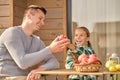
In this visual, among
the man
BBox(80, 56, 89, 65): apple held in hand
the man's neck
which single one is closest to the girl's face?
the man

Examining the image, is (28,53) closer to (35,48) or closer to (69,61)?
(35,48)

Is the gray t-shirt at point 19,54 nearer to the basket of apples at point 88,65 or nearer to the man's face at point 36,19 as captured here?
the man's face at point 36,19

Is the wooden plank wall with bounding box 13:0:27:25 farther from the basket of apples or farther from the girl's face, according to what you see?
the basket of apples

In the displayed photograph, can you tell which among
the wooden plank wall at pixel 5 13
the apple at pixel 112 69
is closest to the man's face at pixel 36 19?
the apple at pixel 112 69

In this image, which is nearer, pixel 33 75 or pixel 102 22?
pixel 33 75

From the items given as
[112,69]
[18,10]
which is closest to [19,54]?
[112,69]

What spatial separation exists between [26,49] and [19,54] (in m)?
0.17

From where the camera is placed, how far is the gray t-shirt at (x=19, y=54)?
2.15m

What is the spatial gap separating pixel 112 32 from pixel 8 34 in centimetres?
247

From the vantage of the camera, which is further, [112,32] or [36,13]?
[112,32]

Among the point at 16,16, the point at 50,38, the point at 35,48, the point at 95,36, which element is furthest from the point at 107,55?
the point at 35,48

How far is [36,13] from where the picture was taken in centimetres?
232

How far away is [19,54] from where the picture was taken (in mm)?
2168

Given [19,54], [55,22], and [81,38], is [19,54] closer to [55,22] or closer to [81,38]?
[81,38]
